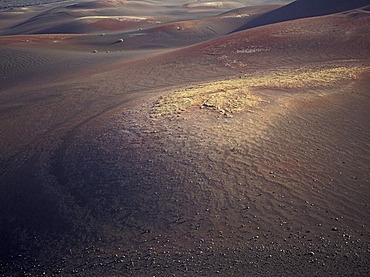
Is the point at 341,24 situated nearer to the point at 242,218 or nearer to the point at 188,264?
the point at 242,218

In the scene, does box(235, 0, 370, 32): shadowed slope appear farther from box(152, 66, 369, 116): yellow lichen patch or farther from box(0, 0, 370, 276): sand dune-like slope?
box(152, 66, 369, 116): yellow lichen patch

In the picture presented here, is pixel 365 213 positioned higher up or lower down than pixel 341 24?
lower down

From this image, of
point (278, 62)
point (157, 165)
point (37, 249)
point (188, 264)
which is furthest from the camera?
point (278, 62)

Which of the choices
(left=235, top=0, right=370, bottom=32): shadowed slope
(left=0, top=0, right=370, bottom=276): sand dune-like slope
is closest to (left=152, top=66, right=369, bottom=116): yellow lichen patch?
(left=0, top=0, right=370, bottom=276): sand dune-like slope

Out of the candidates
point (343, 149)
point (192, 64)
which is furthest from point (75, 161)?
point (192, 64)

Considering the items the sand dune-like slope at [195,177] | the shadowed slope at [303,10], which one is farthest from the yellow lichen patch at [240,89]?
the shadowed slope at [303,10]

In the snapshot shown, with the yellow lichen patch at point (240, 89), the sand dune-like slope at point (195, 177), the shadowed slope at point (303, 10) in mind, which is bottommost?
the sand dune-like slope at point (195, 177)

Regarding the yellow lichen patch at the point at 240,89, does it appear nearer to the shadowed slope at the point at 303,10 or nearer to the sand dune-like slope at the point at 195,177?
the sand dune-like slope at the point at 195,177
